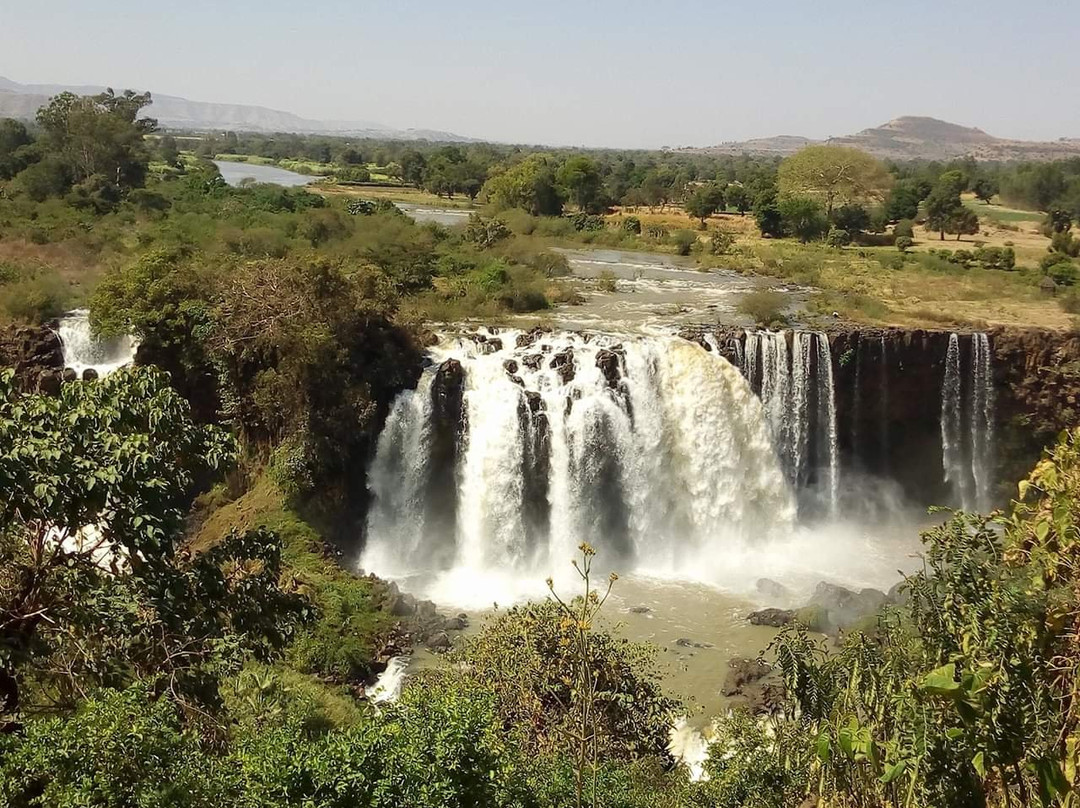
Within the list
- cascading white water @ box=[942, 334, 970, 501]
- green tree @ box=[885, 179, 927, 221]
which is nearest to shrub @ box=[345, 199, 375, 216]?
cascading white water @ box=[942, 334, 970, 501]

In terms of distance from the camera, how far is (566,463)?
18.2m

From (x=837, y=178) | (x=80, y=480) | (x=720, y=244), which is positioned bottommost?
(x=80, y=480)

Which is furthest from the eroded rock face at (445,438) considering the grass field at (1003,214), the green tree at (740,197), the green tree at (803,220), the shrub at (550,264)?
the grass field at (1003,214)

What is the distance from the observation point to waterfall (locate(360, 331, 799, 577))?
59.4 feet

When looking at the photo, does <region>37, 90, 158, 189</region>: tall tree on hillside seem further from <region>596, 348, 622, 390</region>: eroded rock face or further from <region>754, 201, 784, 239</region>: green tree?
<region>754, 201, 784, 239</region>: green tree

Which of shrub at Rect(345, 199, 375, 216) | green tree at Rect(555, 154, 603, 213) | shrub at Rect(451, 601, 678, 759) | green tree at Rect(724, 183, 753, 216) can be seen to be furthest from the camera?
green tree at Rect(724, 183, 753, 216)

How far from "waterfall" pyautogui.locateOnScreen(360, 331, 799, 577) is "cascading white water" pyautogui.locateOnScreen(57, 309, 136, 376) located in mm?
5606

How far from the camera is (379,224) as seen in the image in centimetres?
2775

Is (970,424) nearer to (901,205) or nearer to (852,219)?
(852,219)

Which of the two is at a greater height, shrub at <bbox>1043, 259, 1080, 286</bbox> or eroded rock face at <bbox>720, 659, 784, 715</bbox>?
shrub at <bbox>1043, 259, 1080, 286</bbox>

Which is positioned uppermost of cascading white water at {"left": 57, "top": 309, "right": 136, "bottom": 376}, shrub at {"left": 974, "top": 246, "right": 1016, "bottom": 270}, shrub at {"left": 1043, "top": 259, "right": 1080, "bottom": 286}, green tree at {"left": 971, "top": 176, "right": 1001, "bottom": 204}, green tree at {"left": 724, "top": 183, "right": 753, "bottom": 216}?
green tree at {"left": 971, "top": 176, "right": 1001, "bottom": 204}

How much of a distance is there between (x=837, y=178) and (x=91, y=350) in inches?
1465

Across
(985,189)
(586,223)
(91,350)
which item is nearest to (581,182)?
(586,223)

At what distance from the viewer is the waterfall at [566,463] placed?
18.1 meters
